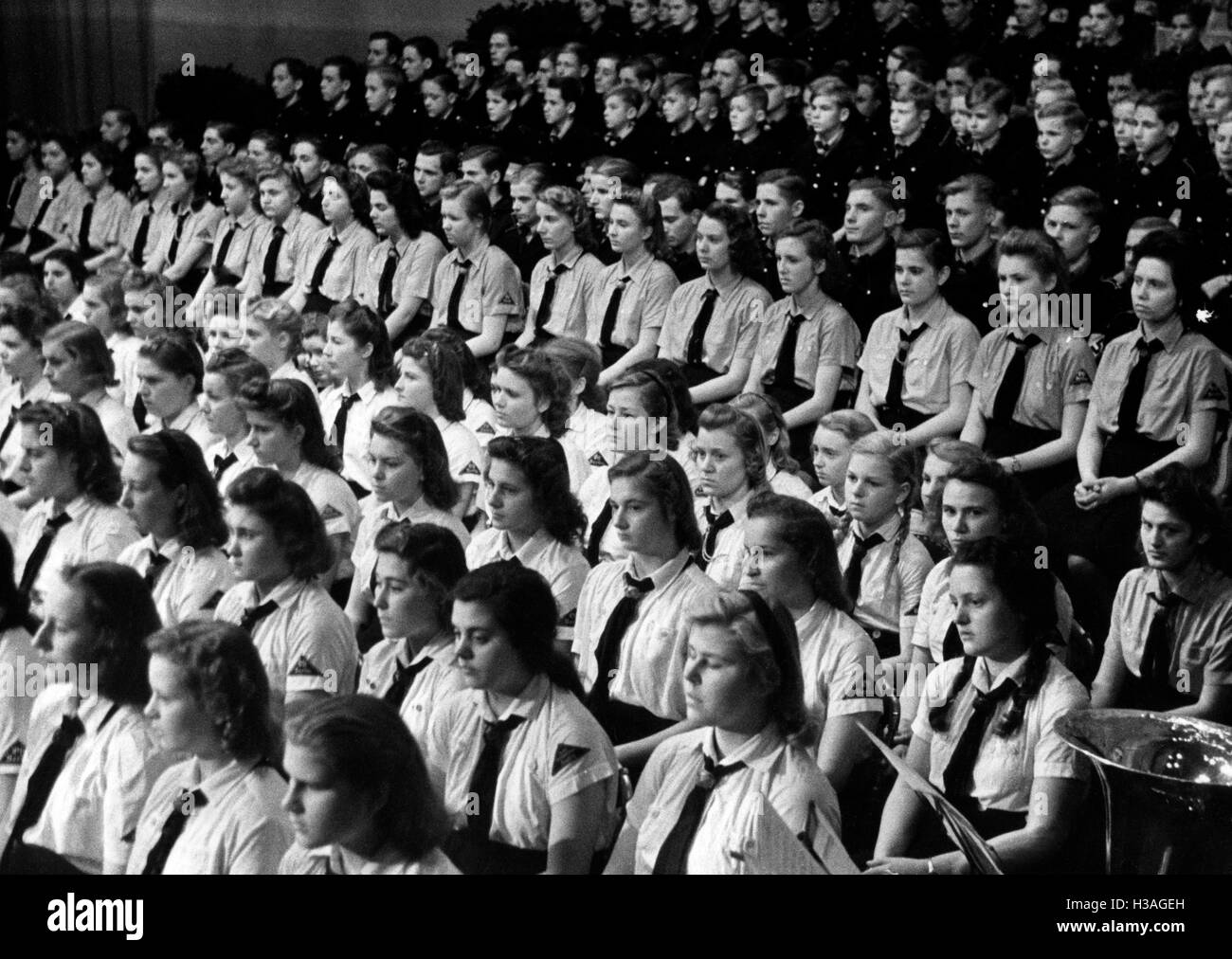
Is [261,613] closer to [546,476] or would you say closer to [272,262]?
[546,476]

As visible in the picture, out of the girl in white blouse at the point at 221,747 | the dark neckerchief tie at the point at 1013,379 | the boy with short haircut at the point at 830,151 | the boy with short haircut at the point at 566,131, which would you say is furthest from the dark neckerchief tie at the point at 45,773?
the boy with short haircut at the point at 566,131

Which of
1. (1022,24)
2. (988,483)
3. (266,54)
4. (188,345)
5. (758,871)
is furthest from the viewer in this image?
(266,54)

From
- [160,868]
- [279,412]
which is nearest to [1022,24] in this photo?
[279,412]

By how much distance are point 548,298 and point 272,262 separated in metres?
1.29

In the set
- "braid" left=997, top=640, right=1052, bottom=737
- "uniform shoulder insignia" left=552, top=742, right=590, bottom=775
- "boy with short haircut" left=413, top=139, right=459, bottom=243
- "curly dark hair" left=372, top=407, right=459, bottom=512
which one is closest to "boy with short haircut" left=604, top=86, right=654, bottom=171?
→ "boy with short haircut" left=413, top=139, right=459, bottom=243

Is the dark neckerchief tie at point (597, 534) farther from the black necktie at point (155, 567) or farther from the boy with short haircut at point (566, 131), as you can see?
the boy with short haircut at point (566, 131)

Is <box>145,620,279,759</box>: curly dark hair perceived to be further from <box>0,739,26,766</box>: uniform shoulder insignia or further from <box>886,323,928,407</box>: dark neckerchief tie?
<box>886,323,928,407</box>: dark neckerchief tie

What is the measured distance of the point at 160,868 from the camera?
2643 mm

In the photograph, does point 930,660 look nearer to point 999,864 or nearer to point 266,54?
point 999,864

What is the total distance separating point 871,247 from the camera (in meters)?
4.98

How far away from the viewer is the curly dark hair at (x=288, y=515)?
10.6 ft

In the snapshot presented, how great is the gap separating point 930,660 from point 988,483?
0.35 metres

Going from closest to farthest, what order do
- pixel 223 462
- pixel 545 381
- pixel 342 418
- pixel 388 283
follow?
1. pixel 545 381
2. pixel 223 462
3. pixel 342 418
4. pixel 388 283

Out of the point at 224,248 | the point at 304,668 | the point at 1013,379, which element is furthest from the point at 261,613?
the point at 224,248
